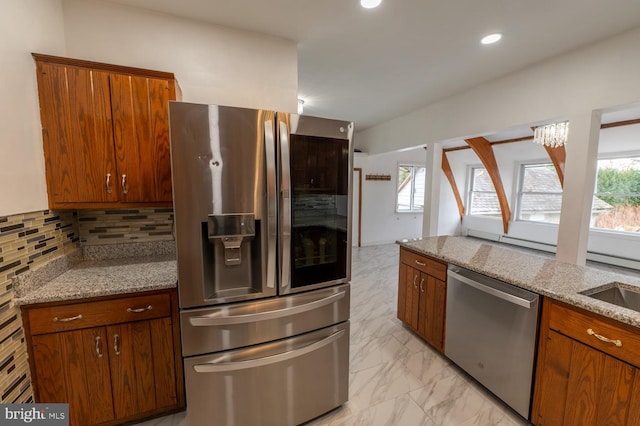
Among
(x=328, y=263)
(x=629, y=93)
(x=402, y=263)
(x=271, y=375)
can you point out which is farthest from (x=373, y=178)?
(x=271, y=375)

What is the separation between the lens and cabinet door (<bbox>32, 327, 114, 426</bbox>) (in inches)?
55.4

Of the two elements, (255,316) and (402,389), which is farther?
(402,389)

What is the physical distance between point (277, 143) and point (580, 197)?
105 inches

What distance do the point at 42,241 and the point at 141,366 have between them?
3.11ft

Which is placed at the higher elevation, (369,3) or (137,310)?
(369,3)

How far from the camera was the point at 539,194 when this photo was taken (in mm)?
6262

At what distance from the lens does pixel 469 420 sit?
5.50 ft

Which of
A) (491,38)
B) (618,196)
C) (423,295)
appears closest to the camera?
(491,38)

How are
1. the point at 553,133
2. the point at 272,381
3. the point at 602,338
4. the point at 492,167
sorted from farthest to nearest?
the point at 492,167
the point at 553,133
the point at 272,381
the point at 602,338

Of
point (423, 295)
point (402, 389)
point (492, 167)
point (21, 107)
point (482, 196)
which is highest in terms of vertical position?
point (492, 167)

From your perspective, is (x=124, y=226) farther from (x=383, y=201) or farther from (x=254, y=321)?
(x=383, y=201)

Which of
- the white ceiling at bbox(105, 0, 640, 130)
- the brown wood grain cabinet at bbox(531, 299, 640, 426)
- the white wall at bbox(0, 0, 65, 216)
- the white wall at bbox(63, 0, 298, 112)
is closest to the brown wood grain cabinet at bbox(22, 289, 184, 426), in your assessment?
the white wall at bbox(0, 0, 65, 216)

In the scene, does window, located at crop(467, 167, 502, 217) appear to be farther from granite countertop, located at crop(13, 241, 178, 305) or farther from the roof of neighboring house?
granite countertop, located at crop(13, 241, 178, 305)

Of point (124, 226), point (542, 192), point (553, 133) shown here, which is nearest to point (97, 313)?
point (124, 226)
